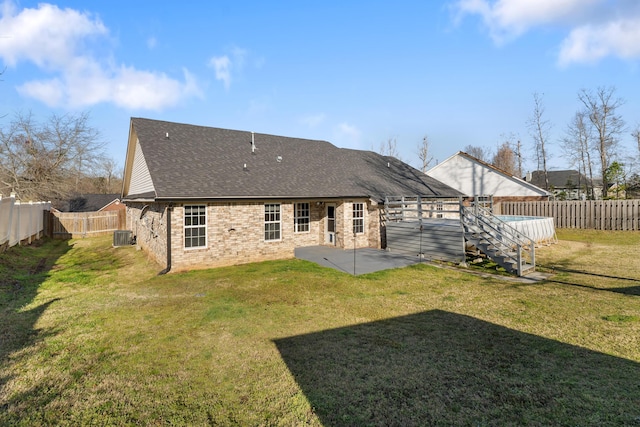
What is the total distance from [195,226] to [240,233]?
182 centimetres

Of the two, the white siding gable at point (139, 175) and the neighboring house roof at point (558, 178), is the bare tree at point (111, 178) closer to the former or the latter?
the white siding gable at point (139, 175)

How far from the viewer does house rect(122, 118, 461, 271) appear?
12.1 metres

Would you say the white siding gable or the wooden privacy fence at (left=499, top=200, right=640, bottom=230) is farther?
the wooden privacy fence at (left=499, top=200, right=640, bottom=230)

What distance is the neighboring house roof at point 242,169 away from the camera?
501 inches

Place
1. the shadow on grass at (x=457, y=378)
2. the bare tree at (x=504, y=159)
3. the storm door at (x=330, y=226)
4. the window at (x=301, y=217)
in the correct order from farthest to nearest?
1. the bare tree at (x=504, y=159)
2. the storm door at (x=330, y=226)
3. the window at (x=301, y=217)
4. the shadow on grass at (x=457, y=378)

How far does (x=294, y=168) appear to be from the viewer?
16.9m

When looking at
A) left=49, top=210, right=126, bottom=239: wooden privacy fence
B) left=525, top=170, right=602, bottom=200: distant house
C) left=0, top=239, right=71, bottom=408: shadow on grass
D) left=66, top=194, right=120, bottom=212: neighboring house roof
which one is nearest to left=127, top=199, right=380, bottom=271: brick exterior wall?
left=0, top=239, right=71, bottom=408: shadow on grass

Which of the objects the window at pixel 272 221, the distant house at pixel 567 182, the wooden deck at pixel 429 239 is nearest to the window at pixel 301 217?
the window at pixel 272 221

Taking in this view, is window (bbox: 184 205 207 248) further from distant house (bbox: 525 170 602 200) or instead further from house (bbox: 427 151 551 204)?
distant house (bbox: 525 170 602 200)

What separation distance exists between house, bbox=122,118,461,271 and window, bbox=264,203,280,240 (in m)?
0.05

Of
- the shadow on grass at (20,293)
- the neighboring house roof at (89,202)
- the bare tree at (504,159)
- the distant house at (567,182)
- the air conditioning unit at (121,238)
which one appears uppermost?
the bare tree at (504,159)

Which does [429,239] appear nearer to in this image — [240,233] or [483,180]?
[240,233]

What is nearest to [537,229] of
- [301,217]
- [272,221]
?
[301,217]

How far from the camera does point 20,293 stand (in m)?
9.11
